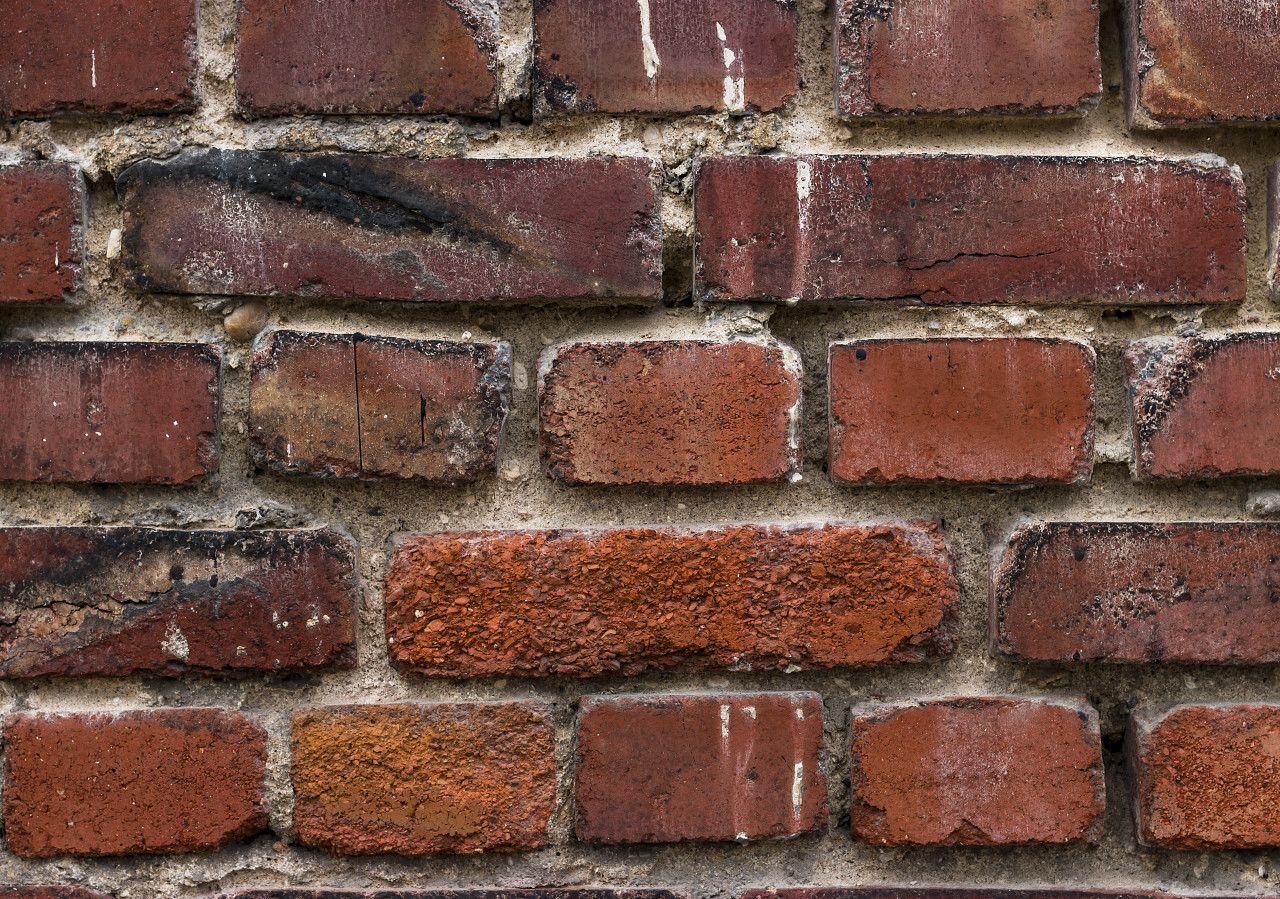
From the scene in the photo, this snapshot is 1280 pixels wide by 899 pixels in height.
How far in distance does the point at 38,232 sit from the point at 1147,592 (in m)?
0.89

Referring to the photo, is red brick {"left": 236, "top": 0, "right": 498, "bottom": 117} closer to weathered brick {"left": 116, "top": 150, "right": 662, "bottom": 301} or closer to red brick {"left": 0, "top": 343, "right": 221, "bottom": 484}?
weathered brick {"left": 116, "top": 150, "right": 662, "bottom": 301}

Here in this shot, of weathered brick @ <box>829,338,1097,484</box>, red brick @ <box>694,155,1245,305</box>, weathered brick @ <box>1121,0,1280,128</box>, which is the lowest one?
weathered brick @ <box>829,338,1097,484</box>

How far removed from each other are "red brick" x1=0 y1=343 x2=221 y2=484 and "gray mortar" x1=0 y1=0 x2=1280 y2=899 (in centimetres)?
2

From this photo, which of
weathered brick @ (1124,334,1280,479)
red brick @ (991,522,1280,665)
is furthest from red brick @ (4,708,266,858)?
weathered brick @ (1124,334,1280,479)

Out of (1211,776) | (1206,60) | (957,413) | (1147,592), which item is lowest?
(1211,776)

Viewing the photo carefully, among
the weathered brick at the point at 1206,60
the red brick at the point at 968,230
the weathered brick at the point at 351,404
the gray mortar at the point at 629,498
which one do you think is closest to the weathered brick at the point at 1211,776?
the gray mortar at the point at 629,498

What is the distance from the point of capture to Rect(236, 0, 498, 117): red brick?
2.50 feet

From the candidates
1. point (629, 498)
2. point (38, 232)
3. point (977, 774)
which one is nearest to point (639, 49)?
point (629, 498)

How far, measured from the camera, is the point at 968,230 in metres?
0.76

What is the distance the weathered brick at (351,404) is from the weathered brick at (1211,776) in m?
0.59

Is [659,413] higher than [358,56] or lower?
lower

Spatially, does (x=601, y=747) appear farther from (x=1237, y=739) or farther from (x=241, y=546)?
(x=1237, y=739)

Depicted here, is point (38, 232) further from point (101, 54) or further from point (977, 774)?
point (977, 774)

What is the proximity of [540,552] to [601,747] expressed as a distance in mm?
156
